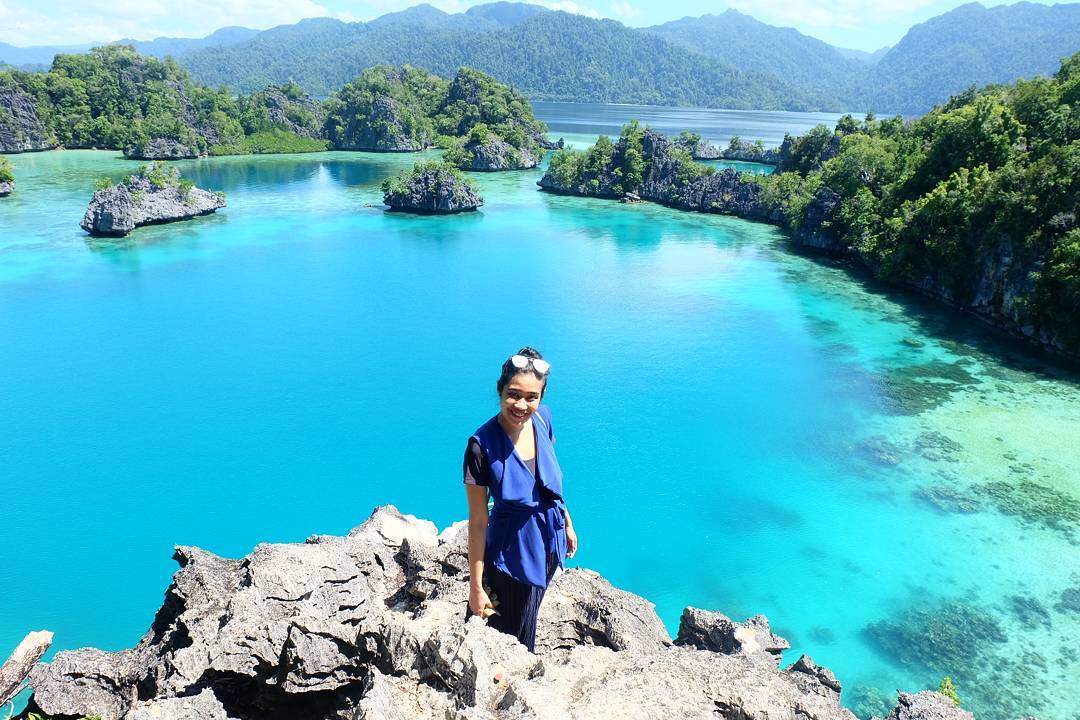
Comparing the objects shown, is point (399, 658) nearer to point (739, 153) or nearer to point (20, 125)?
point (739, 153)

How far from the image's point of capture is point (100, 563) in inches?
534

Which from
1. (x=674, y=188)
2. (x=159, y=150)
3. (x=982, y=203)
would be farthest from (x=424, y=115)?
(x=982, y=203)

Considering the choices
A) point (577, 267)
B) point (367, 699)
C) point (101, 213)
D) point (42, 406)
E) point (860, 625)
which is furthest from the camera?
point (101, 213)

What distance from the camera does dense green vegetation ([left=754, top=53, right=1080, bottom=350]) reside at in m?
23.9

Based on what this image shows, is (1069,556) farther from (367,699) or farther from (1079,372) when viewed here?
Result: (367,699)

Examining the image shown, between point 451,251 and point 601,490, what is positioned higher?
point 451,251

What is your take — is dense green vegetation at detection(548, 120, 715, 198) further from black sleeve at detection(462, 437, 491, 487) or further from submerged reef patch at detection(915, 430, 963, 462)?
black sleeve at detection(462, 437, 491, 487)

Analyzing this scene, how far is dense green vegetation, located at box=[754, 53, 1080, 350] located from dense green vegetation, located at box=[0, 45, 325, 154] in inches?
2897

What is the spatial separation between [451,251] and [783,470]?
28.5 meters

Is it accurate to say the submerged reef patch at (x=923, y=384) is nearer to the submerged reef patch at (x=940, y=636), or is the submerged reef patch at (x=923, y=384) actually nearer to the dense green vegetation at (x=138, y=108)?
the submerged reef patch at (x=940, y=636)

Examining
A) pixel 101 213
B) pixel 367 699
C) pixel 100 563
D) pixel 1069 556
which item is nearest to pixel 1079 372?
pixel 1069 556

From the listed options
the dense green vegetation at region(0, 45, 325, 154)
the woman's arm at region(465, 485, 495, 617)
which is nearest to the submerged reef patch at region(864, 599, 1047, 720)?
the woman's arm at region(465, 485, 495, 617)

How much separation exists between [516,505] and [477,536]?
33 centimetres

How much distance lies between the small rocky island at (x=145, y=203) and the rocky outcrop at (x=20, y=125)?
140ft
